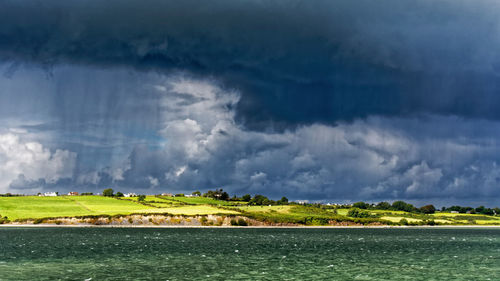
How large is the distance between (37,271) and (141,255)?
24471mm

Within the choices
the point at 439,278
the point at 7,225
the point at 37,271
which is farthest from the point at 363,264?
the point at 7,225

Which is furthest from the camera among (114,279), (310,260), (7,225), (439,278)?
(7,225)

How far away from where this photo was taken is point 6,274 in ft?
180

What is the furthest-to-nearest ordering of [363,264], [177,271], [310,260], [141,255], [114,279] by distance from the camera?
1. [141,255]
2. [310,260]
3. [363,264]
4. [177,271]
5. [114,279]

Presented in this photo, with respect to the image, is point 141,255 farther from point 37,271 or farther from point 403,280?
point 403,280

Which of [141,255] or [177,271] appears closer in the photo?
[177,271]

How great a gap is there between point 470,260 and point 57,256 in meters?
67.0

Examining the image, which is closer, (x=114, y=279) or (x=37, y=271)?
(x=114, y=279)

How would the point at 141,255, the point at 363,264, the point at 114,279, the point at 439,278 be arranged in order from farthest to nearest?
the point at 141,255 → the point at 363,264 → the point at 439,278 → the point at 114,279

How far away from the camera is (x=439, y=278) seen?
55.0m

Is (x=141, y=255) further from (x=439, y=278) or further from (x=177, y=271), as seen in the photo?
(x=439, y=278)

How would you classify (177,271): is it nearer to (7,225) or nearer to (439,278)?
(439,278)

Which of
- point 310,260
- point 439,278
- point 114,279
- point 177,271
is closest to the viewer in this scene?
point 114,279

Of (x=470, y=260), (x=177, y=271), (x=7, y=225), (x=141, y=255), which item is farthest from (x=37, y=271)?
(x=7, y=225)
